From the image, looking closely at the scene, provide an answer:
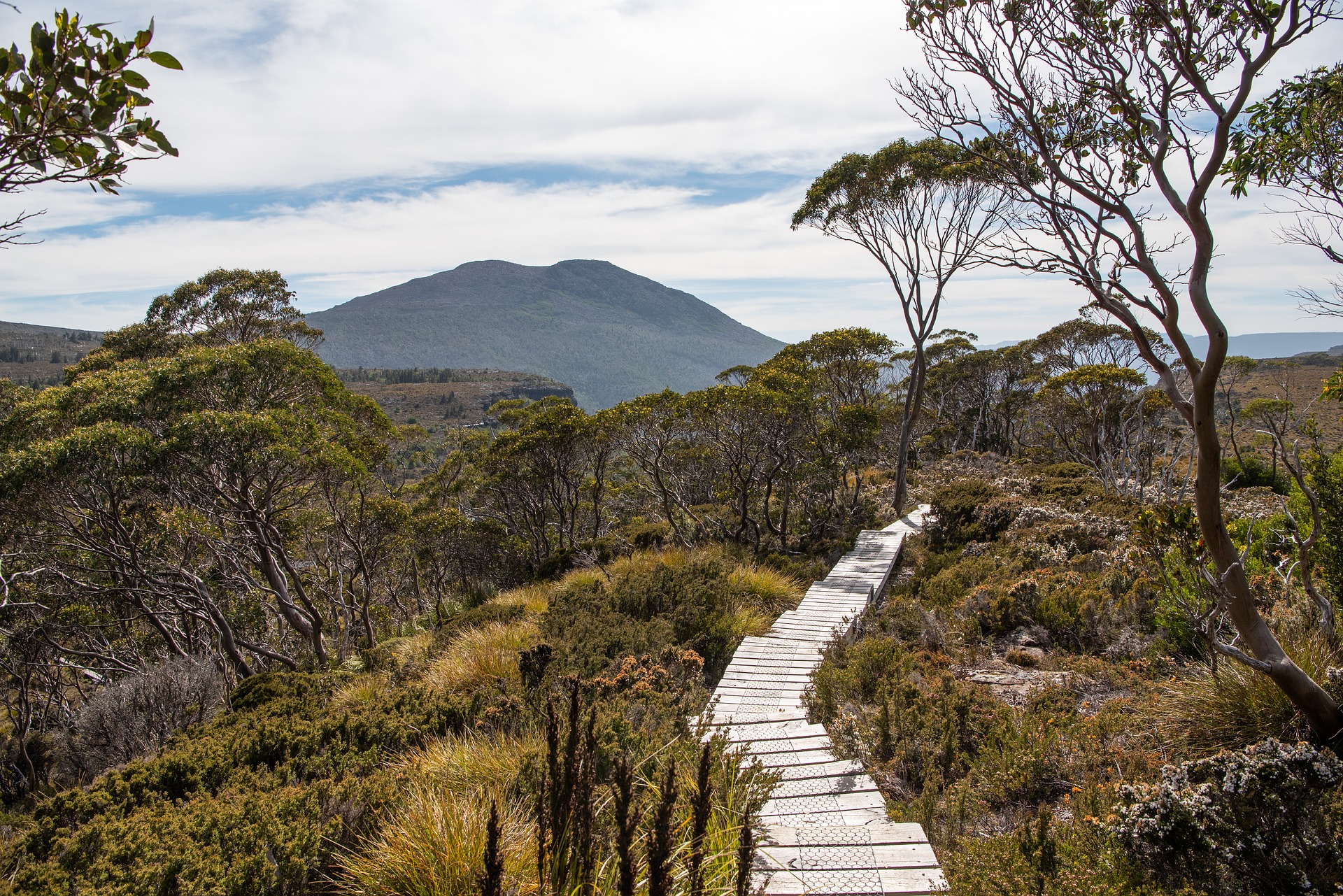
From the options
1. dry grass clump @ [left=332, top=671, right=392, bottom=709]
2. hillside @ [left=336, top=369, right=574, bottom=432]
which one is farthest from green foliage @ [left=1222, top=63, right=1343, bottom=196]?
hillside @ [left=336, top=369, right=574, bottom=432]

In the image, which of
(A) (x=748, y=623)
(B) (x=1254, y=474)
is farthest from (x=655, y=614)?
(B) (x=1254, y=474)

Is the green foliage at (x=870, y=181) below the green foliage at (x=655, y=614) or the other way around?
the other way around

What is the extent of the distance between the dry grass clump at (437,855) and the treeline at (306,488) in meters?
7.76

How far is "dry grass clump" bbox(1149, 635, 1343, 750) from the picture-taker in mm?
4172

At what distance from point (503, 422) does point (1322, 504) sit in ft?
66.4

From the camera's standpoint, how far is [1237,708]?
4.41 metres

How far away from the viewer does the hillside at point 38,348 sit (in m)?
74.7

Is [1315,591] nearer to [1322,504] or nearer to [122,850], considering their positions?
[1322,504]

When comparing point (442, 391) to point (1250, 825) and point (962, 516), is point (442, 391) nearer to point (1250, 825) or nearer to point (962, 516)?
point (962, 516)

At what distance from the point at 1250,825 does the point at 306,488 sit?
43.3 ft

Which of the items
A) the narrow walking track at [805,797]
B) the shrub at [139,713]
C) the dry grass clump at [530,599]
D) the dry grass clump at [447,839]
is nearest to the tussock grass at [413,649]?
the dry grass clump at [530,599]

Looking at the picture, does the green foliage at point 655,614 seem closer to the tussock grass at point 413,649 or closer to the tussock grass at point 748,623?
the tussock grass at point 748,623

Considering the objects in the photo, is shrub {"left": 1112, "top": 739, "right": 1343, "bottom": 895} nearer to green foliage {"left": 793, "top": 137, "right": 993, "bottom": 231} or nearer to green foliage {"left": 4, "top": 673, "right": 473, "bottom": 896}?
green foliage {"left": 4, "top": 673, "right": 473, "bottom": 896}

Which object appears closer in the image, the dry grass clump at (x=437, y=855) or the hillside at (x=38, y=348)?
the dry grass clump at (x=437, y=855)
